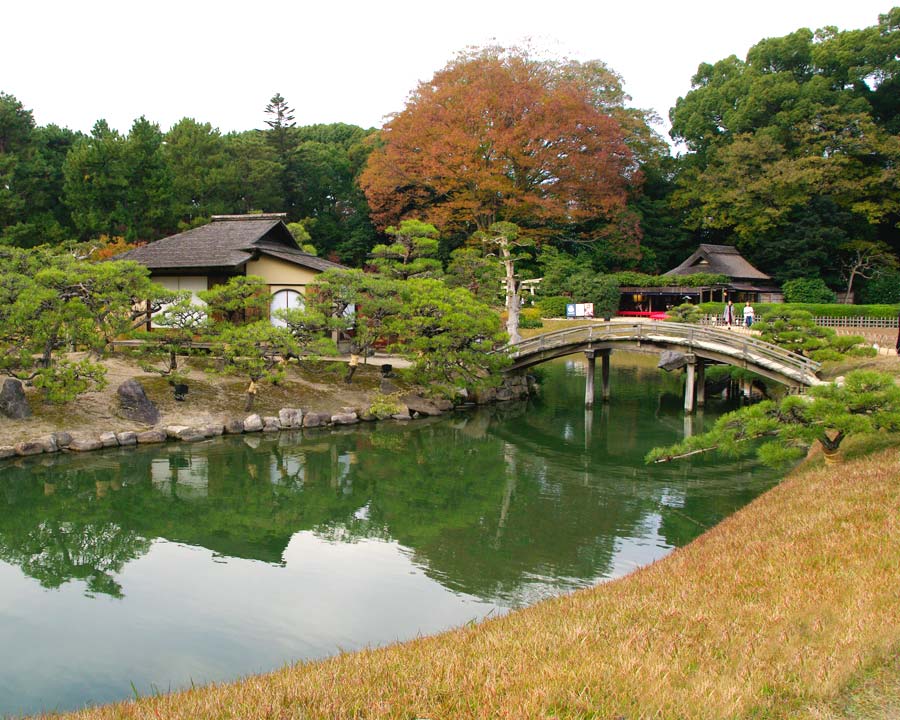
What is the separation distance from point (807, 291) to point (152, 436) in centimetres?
3422

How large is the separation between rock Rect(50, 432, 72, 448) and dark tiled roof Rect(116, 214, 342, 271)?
900cm

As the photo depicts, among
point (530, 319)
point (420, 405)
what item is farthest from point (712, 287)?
point (420, 405)

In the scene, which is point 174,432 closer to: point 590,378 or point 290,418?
point 290,418

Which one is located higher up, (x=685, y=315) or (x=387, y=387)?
(x=685, y=315)

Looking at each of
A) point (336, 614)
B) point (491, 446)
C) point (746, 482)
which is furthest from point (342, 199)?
point (336, 614)

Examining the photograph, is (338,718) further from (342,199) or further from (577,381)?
(342,199)

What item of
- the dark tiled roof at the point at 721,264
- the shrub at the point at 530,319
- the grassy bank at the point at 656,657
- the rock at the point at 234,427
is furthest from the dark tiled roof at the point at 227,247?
the dark tiled roof at the point at 721,264

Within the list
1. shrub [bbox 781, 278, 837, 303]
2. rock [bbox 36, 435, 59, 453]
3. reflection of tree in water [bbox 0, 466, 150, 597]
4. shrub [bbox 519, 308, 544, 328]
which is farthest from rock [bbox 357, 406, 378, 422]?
shrub [bbox 781, 278, 837, 303]

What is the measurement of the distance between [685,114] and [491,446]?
36572 millimetres

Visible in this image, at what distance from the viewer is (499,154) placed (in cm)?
3741

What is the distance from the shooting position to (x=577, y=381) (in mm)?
31359

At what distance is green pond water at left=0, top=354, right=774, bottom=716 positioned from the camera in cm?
830

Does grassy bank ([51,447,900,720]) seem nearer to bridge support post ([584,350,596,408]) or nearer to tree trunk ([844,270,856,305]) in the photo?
bridge support post ([584,350,596,408])

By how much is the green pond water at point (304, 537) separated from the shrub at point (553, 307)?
60.6 feet
